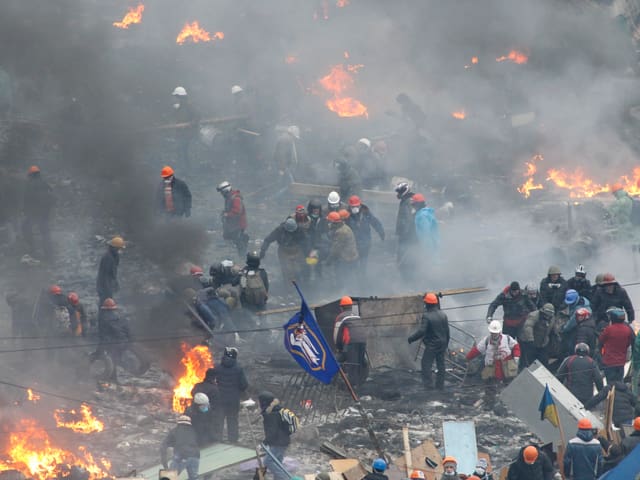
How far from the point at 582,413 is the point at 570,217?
306 inches

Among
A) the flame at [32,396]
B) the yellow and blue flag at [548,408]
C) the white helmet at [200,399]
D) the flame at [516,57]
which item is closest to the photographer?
the yellow and blue flag at [548,408]

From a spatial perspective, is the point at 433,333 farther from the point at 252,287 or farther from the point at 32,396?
the point at 32,396

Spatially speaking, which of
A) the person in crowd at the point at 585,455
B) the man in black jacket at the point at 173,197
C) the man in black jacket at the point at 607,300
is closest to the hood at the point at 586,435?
the person in crowd at the point at 585,455

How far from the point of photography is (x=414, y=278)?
20750 mm

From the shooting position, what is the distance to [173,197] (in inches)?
818

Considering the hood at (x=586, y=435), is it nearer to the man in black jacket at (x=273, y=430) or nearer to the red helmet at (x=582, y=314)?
the red helmet at (x=582, y=314)

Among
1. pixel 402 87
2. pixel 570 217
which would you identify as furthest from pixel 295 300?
pixel 402 87

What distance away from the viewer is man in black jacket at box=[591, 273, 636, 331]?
670 inches

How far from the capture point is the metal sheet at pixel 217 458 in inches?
588

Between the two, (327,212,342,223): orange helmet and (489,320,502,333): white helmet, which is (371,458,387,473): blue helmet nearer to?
(489,320,502,333): white helmet

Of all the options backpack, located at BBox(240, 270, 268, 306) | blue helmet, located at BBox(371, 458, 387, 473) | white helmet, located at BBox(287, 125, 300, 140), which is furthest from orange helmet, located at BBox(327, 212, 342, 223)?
blue helmet, located at BBox(371, 458, 387, 473)

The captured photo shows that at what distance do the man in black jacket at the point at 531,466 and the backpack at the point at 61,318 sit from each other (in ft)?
24.5

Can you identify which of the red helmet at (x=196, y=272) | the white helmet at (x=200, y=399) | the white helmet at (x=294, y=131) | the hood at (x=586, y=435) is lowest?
the hood at (x=586, y=435)

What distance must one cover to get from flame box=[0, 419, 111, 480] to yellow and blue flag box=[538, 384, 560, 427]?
540 cm
